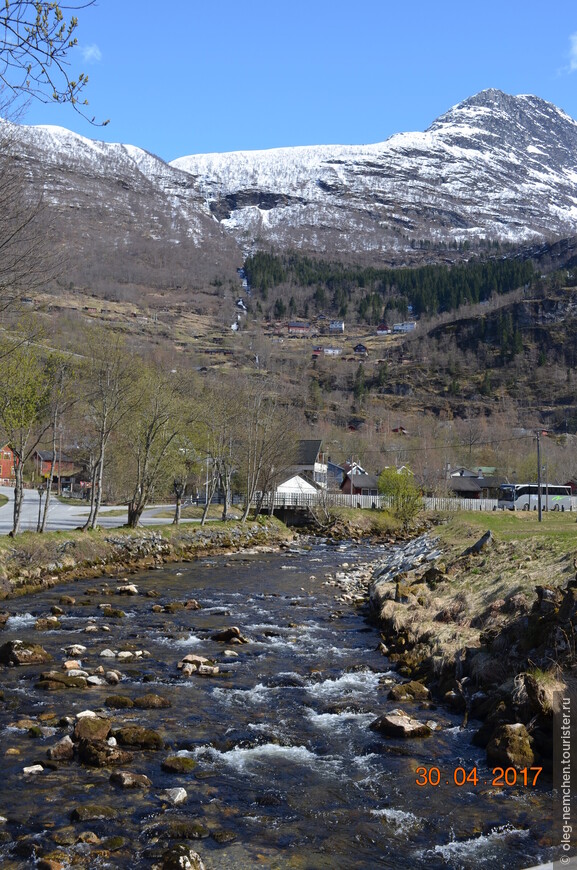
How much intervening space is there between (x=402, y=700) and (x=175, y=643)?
703cm

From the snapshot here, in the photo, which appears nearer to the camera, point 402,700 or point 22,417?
point 402,700

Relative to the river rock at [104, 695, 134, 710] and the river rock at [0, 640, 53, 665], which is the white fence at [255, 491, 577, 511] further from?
the river rock at [104, 695, 134, 710]

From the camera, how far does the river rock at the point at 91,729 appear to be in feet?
35.6

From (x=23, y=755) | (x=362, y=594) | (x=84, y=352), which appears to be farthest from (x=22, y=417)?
(x=23, y=755)

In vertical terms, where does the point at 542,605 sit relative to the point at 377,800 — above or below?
above

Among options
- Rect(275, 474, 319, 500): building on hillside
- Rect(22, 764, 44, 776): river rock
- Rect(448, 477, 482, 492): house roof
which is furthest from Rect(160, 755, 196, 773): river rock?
Rect(448, 477, 482, 492): house roof

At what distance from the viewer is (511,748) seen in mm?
10422

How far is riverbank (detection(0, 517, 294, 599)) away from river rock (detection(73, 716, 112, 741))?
45.5 feet

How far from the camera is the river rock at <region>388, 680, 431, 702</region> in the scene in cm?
1386

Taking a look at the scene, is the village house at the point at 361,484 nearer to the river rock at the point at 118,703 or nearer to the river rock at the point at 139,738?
the river rock at the point at 118,703

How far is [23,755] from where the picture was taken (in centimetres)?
1038

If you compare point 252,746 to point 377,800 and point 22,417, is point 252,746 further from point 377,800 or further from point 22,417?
point 22,417

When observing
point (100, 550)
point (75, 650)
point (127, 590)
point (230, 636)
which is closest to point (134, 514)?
point (100, 550)

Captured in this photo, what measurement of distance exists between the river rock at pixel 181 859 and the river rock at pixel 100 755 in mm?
2757
